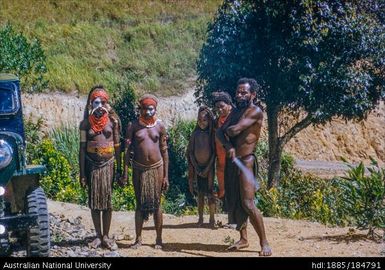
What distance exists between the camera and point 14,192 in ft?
A: 27.5

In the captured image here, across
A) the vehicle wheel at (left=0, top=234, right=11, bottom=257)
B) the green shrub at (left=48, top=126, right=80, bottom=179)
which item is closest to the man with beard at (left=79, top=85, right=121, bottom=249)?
the vehicle wheel at (left=0, top=234, right=11, bottom=257)

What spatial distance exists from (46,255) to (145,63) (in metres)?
18.2

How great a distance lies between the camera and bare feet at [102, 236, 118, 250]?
347 inches

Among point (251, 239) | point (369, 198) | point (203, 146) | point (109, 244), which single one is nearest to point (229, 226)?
point (251, 239)

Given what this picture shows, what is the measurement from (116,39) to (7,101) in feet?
61.5

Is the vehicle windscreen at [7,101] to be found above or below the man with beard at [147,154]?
above

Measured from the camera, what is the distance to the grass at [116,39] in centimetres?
2378

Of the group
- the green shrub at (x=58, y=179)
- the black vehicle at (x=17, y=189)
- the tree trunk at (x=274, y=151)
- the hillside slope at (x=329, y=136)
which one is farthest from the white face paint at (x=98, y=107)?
the hillside slope at (x=329, y=136)

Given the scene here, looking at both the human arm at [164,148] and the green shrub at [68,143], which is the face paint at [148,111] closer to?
the human arm at [164,148]

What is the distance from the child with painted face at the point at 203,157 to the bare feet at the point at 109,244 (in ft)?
5.91

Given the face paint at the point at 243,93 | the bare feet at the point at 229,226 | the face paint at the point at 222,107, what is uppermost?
the face paint at the point at 243,93

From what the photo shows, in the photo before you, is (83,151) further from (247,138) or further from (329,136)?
(329,136)

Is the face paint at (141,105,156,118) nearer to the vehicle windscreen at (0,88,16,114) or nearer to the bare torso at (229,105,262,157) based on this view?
the bare torso at (229,105,262,157)

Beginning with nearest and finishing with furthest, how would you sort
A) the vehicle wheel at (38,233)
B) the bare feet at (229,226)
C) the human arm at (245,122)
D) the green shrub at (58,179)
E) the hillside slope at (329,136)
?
the vehicle wheel at (38,233) → the human arm at (245,122) → the bare feet at (229,226) → the green shrub at (58,179) → the hillside slope at (329,136)
